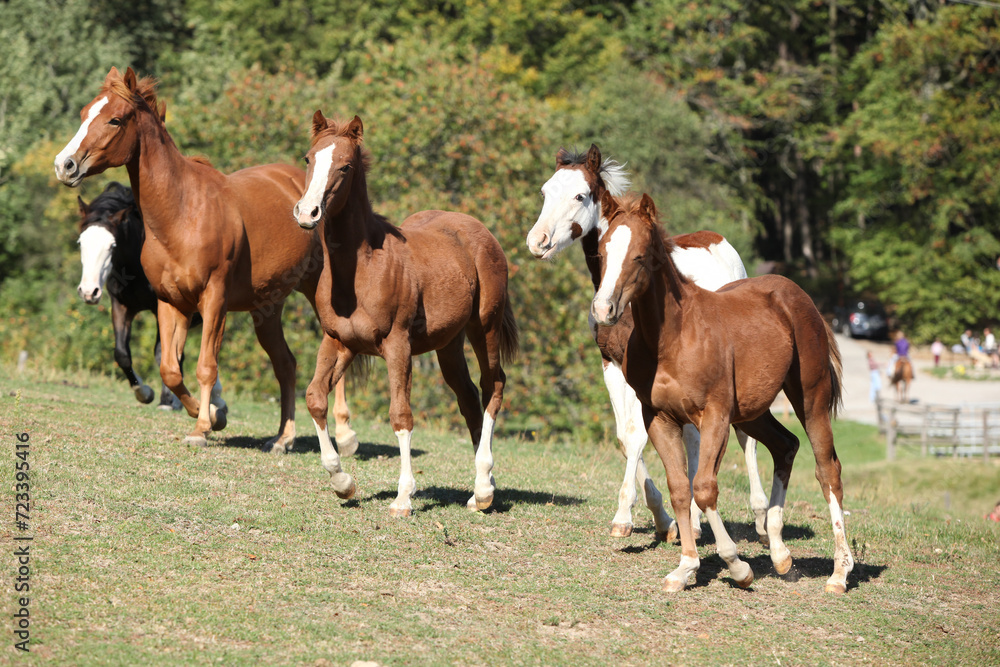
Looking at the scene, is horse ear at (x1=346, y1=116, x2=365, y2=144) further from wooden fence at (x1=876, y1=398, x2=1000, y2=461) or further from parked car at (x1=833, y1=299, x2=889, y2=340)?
parked car at (x1=833, y1=299, x2=889, y2=340)

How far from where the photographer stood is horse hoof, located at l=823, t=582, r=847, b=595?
24.0 ft

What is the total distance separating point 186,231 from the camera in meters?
9.38

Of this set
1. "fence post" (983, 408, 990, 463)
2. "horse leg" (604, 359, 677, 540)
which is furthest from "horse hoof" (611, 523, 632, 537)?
"fence post" (983, 408, 990, 463)

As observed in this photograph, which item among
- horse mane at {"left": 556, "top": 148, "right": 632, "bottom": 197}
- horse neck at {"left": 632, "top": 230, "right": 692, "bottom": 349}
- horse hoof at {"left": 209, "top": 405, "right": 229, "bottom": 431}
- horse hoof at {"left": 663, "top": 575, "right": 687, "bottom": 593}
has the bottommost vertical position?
horse hoof at {"left": 663, "top": 575, "right": 687, "bottom": 593}

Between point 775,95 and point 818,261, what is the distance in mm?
16386

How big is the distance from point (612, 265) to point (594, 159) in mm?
1385

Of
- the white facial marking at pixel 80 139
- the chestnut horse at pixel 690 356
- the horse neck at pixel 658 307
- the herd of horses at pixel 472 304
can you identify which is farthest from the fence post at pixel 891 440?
the white facial marking at pixel 80 139

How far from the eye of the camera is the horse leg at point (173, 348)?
921 cm

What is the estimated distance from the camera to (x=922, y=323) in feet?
158

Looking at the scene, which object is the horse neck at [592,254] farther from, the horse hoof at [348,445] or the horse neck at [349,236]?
the horse hoof at [348,445]

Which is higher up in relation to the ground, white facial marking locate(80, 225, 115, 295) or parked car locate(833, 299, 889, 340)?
white facial marking locate(80, 225, 115, 295)

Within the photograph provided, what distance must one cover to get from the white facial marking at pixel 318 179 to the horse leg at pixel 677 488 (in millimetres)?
2930

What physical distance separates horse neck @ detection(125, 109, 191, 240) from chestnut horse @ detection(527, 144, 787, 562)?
393 cm

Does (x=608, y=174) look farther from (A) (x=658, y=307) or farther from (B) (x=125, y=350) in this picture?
(B) (x=125, y=350)
